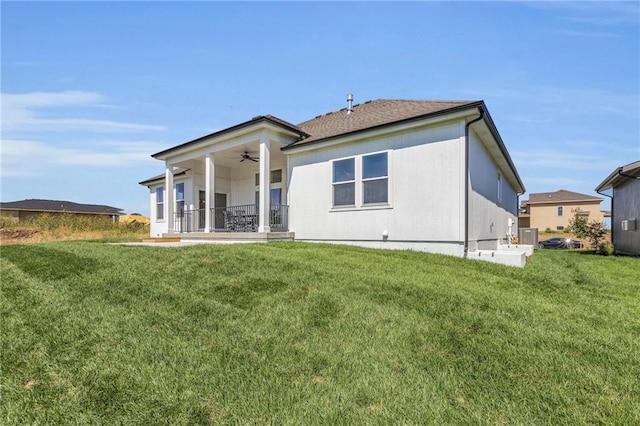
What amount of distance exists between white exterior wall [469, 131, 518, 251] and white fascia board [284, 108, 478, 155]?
959 mm

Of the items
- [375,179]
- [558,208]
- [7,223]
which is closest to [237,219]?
[375,179]

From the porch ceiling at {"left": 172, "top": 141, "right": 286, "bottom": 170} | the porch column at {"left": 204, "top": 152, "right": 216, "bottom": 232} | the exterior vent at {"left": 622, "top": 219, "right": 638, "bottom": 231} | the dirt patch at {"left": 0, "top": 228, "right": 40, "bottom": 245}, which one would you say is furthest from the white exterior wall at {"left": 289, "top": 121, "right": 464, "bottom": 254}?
the dirt patch at {"left": 0, "top": 228, "right": 40, "bottom": 245}

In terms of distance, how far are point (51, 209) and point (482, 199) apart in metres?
45.1

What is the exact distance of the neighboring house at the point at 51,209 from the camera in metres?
33.8

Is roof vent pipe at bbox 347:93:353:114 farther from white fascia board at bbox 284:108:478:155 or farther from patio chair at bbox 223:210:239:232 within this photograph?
patio chair at bbox 223:210:239:232

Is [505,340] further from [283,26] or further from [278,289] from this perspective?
[283,26]

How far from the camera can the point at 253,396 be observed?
7.46 feet

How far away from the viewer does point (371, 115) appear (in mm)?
10555

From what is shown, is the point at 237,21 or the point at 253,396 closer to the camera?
the point at 253,396

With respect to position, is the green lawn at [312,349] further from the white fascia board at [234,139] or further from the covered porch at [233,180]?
the white fascia board at [234,139]

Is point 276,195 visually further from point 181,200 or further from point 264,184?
point 181,200

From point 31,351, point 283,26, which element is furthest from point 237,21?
point 31,351

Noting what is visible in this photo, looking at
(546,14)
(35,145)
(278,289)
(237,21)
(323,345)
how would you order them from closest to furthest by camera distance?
(323,345), (278,289), (546,14), (237,21), (35,145)

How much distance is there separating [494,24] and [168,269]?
9.21m
